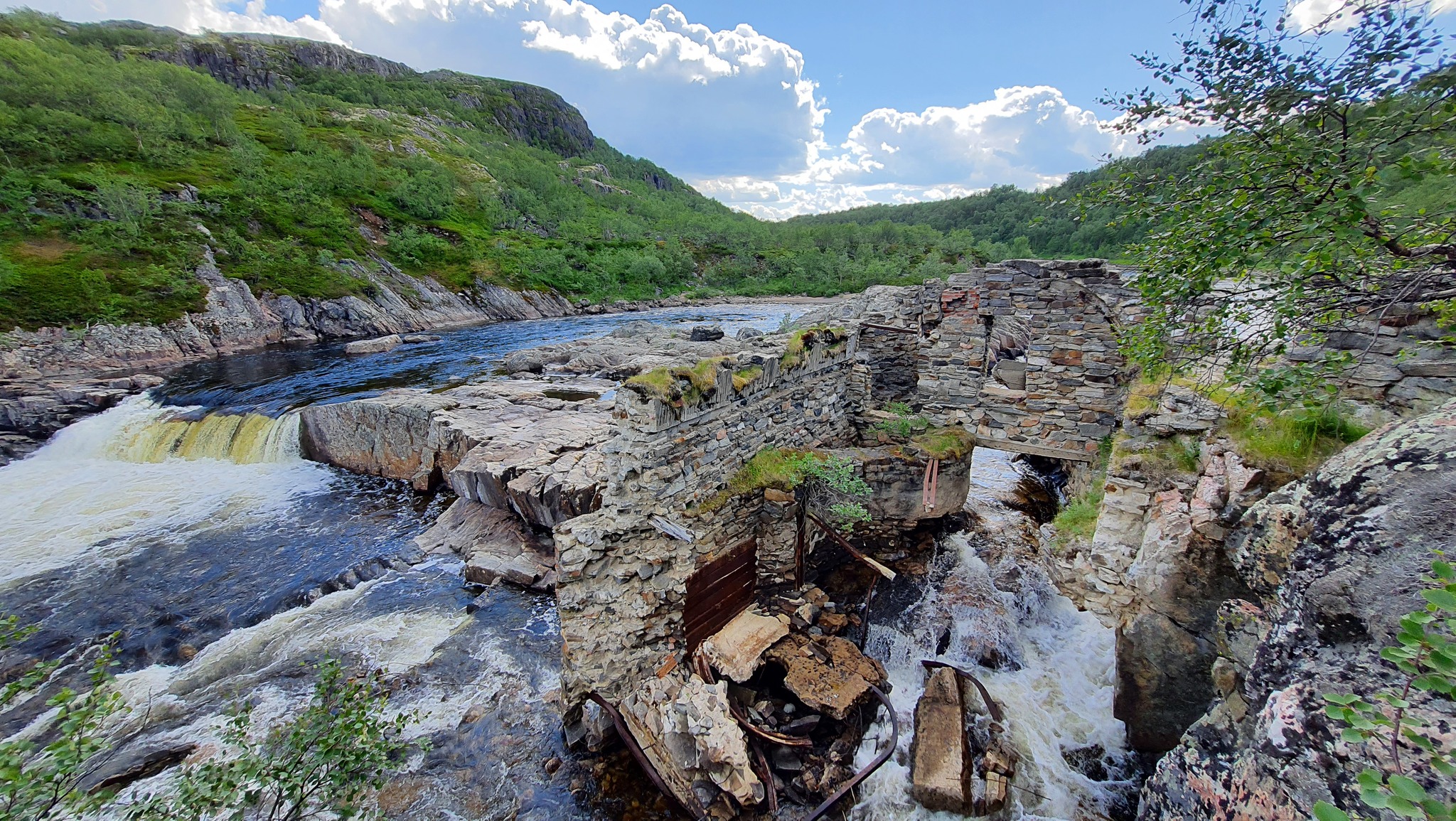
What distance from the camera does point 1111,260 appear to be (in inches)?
300

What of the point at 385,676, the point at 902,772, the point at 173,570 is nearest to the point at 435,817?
the point at 385,676

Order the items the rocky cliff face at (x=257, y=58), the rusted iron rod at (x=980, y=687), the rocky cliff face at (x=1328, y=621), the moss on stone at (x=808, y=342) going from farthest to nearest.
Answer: the rocky cliff face at (x=257, y=58) → the moss on stone at (x=808, y=342) → the rusted iron rod at (x=980, y=687) → the rocky cliff face at (x=1328, y=621)

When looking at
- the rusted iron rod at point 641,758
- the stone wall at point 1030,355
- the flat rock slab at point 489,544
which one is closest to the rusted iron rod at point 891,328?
the stone wall at point 1030,355

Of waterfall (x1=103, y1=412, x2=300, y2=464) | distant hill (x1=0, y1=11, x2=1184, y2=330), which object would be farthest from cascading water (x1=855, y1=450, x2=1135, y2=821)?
waterfall (x1=103, y1=412, x2=300, y2=464)

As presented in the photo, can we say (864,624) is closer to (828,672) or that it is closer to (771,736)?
(828,672)

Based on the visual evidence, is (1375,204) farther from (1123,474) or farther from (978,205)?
Answer: (978,205)

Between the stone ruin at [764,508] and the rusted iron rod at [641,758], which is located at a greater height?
the stone ruin at [764,508]

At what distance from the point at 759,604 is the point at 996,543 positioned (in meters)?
4.48

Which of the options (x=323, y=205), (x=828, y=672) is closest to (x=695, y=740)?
(x=828, y=672)

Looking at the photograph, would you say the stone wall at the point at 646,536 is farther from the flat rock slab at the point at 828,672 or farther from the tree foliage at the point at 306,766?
the tree foliage at the point at 306,766

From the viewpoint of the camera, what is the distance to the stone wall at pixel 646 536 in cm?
601

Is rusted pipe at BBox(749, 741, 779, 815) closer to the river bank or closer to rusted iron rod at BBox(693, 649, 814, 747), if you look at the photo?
rusted iron rod at BBox(693, 649, 814, 747)

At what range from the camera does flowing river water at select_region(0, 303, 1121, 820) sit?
5.84 metres

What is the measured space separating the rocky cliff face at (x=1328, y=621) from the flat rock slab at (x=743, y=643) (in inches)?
147
